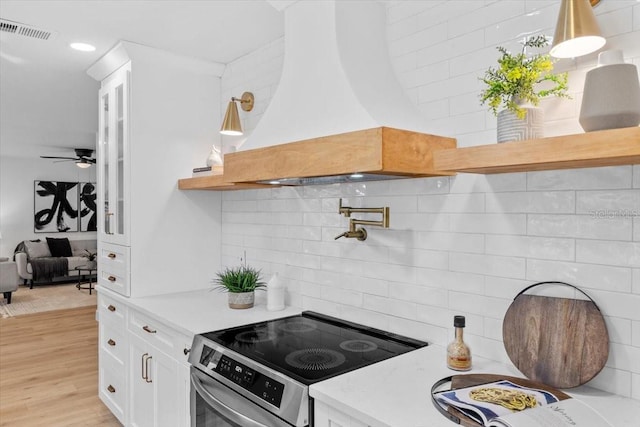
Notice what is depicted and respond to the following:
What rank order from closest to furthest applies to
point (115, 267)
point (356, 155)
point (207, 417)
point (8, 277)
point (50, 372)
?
point (356, 155), point (207, 417), point (115, 267), point (50, 372), point (8, 277)

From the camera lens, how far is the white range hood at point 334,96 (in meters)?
1.54

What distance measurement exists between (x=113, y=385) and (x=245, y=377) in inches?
70.5

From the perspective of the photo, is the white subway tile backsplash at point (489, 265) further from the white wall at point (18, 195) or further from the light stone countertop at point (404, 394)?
the white wall at point (18, 195)

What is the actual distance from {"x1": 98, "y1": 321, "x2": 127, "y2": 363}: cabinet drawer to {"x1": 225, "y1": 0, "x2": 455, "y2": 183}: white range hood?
5.01 feet

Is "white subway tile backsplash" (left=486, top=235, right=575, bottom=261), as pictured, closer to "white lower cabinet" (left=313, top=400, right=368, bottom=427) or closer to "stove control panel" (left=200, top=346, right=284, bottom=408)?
"white lower cabinet" (left=313, top=400, right=368, bottom=427)

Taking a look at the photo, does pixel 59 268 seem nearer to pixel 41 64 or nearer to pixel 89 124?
pixel 89 124

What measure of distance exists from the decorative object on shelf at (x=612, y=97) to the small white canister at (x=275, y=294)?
1637 millimetres

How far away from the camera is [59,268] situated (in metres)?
8.07

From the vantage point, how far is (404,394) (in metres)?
1.30

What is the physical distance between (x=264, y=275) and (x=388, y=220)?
1.05m

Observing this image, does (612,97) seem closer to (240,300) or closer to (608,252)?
(608,252)

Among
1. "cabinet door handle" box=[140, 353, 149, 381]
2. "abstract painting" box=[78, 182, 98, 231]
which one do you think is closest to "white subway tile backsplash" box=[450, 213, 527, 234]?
"cabinet door handle" box=[140, 353, 149, 381]

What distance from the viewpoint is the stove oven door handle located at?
1.53m

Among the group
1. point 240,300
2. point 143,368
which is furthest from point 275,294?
point 143,368
